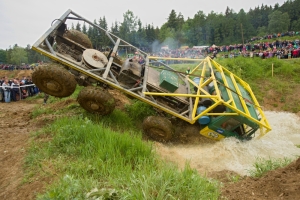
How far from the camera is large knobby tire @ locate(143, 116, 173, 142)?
5805 mm

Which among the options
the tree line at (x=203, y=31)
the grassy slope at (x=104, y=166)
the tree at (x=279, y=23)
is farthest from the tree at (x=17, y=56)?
the grassy slope at (x=104, y=166)

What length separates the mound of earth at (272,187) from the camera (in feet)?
7.78

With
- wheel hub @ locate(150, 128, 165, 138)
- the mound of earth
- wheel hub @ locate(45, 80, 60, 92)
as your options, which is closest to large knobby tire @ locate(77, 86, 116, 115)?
wheel hub @ locate(45, 80, 60, 92)

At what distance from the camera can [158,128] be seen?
5.87 m

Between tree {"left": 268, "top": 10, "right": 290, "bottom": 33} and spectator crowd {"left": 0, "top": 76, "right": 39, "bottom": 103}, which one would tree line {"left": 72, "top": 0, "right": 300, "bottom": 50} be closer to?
tree {"left": 268, "top": 10, "right": 290, "bottom": 33}

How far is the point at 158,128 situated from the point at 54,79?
2675 mm

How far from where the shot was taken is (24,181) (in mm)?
3363

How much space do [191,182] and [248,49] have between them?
2678 cm

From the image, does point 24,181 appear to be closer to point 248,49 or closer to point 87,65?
point 87,65

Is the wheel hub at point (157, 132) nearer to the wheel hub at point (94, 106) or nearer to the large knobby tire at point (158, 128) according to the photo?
the large knobby tire at point (158, 128)

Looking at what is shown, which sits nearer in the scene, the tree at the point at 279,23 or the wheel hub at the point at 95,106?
the wheel hub at the point at 95,106

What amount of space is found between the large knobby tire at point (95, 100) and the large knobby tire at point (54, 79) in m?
0.35

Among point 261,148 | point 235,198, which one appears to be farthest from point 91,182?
point 261,148

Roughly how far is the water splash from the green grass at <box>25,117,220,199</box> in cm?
129
